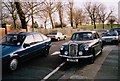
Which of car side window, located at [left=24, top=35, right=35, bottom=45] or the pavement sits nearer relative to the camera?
the pavement

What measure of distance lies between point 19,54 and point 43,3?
797 inches

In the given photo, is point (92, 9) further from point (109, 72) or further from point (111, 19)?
point (109, 72)

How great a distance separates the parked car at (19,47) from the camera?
7555mm

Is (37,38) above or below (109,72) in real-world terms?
above

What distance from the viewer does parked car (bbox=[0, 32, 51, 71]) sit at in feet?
24.8

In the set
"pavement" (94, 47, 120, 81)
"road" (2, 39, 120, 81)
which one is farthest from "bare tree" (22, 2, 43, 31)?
"pavement" (94, 47, 120, 81)

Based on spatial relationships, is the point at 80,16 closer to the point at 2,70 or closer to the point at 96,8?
the point at 96,8

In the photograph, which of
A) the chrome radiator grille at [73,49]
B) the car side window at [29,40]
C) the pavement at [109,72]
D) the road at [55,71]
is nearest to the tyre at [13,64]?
the road at [55,71]

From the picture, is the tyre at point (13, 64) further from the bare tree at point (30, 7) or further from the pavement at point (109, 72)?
the bare tree at point (30, 7)

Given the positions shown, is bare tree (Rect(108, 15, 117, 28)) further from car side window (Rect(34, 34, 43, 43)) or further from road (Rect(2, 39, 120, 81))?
road (Rect(2, 39, 120, 81))

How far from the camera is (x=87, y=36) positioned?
1024 centimetres

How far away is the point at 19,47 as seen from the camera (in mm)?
8227

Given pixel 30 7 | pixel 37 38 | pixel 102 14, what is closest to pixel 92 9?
pixel 102 14

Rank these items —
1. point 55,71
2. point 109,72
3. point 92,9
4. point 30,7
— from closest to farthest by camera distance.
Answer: point 109,72 < point 55,71 < point 30,7 < point 92,9
